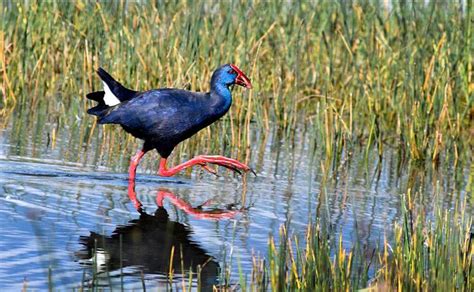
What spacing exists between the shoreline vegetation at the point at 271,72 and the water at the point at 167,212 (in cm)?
22

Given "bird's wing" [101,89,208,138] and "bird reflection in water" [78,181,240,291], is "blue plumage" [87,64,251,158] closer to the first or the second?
"bird's wing" [101,89,208,138]

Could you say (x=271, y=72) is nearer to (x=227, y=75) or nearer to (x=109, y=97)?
(x=227, y=75)

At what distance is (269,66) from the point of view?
10820 mm

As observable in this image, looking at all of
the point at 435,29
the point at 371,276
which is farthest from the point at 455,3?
the point at 371,276

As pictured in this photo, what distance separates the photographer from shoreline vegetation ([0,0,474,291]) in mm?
9008

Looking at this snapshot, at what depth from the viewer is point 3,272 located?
4930mm

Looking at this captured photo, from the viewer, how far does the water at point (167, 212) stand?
5.18 metres

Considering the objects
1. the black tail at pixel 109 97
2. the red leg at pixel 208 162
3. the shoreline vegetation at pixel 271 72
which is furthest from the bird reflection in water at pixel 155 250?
the shoreline vegetation at pixel 271 72

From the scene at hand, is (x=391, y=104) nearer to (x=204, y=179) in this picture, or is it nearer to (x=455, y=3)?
(x=455, y=3)

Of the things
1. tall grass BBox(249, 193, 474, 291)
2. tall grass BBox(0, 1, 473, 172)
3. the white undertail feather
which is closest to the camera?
tall grass BBox(249, 193, 474, 291)

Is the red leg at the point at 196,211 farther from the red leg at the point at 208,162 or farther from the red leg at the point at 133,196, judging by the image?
the red leg at the point at 208,162

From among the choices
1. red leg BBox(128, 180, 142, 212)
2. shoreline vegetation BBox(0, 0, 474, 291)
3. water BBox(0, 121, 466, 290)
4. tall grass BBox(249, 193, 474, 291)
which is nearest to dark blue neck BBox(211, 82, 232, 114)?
water BBox(0, 121, 466, 290)

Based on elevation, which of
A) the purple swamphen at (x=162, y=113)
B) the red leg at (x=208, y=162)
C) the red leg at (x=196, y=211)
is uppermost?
the purple swamphen at (x=162, y=113)

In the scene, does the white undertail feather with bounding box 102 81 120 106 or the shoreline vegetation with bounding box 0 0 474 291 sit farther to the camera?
the shoreline vegetation with bounding box 0 0 474 291
